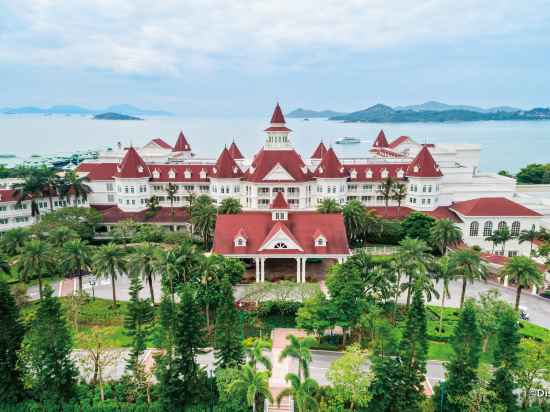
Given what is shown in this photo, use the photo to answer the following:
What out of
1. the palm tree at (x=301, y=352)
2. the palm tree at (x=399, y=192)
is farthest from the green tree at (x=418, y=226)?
the palm tree at (x=301, y=352)

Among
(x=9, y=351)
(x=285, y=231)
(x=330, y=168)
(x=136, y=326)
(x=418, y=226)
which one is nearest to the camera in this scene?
(x=9, y=351)

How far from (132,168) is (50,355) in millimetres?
42671

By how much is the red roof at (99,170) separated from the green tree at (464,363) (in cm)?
5707

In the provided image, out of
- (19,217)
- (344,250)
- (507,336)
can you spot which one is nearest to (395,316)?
(344,250)

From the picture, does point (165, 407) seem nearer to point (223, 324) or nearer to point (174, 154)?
point (223, 324)

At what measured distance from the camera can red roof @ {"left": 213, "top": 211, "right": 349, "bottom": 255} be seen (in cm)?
4366

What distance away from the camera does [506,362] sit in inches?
945

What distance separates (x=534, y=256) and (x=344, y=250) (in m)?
23.3

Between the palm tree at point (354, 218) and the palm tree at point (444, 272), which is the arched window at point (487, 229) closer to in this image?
the palm tree at point (354, 218)

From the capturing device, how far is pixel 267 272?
152 feet

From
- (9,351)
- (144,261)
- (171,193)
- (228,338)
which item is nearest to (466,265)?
(228,338)

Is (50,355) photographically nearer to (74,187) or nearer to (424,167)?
(74,187)

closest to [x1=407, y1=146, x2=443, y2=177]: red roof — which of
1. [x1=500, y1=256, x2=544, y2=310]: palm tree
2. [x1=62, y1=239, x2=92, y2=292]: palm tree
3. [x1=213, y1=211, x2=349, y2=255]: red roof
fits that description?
[x1=213, y1=211, x2=349, y2=255]: red roof

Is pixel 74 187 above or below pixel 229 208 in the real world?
above
